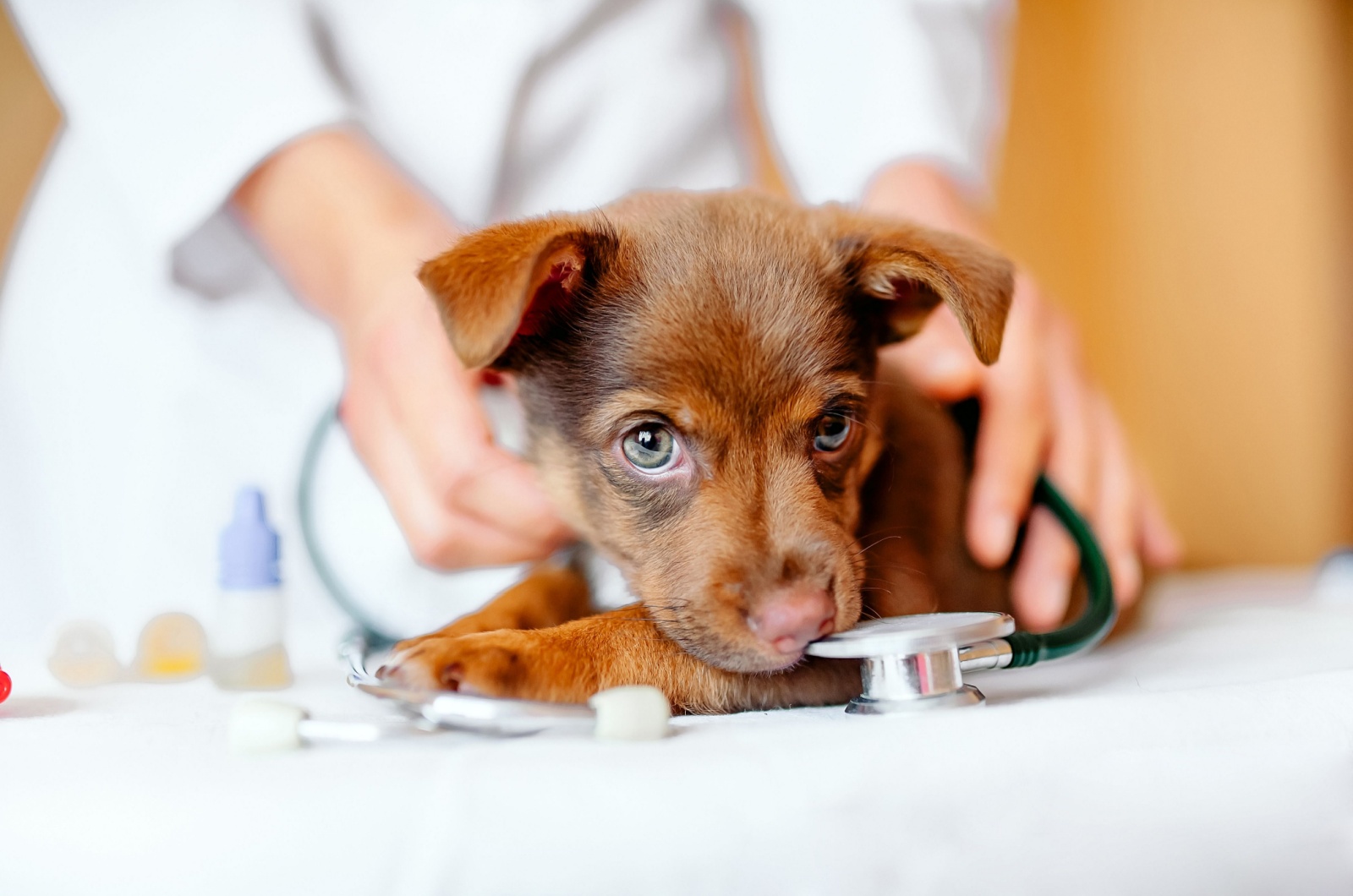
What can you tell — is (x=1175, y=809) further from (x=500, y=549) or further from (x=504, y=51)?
(x=504, y=51)

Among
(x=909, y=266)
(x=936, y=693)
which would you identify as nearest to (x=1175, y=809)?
(x=936, y=693)

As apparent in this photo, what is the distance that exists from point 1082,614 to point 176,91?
269 cm

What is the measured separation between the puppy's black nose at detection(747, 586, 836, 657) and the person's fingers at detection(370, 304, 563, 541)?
2.73ft

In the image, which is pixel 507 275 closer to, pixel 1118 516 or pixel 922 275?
pixel 922 275

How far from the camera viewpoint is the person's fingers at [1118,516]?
296 cm

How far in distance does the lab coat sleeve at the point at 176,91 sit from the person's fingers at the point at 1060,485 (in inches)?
84.7

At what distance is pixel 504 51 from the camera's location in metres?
3.25

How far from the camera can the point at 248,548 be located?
241 cm

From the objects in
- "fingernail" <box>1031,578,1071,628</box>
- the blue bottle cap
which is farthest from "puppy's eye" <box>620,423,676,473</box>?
"fingernail" <box>1031,578,1071,628</box>

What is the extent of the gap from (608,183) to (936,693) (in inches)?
91.8

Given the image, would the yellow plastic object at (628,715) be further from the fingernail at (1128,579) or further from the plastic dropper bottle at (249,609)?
the fingernail at (1128,579)

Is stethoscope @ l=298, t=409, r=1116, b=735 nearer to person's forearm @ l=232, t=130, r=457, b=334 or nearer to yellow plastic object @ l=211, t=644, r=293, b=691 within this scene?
yellow plastic object @ l=211, t=644, r=293, b=691

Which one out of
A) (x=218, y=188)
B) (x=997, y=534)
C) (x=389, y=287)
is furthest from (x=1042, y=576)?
(x=218, y=188)

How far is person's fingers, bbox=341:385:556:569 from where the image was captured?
2641 mm
